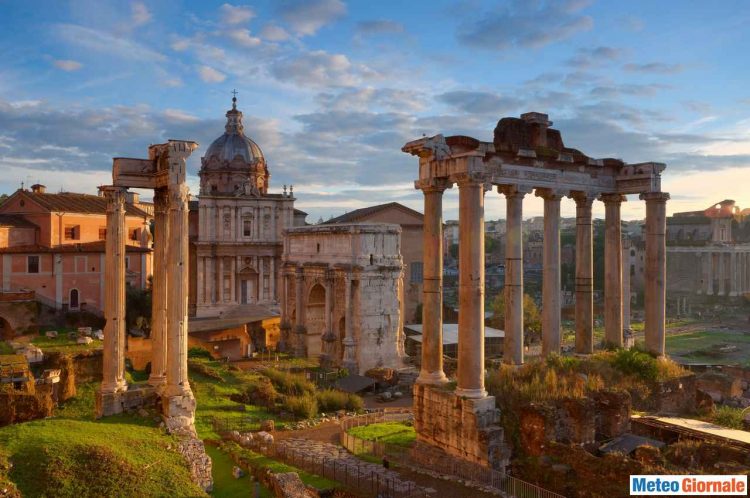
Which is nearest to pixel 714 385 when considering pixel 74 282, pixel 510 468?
pixel 510 468

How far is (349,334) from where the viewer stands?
125 ft

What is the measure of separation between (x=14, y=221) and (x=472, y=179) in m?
34.1

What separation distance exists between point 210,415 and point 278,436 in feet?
9.14

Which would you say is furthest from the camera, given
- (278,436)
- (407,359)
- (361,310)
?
(407,359)

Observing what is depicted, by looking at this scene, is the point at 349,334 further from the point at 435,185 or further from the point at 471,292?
the point at 471,292

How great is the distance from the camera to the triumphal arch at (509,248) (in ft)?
52.3

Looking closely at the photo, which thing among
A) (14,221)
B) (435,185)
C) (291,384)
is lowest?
(291,384)

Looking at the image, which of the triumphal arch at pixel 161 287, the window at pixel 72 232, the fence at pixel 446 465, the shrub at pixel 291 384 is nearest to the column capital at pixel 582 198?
the fence at pixel 446 465

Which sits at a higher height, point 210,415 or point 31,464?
point 31,464

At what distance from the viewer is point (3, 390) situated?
2006cm

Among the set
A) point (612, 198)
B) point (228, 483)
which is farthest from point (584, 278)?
point (228, 483)

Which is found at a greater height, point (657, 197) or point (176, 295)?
point (657, 197)

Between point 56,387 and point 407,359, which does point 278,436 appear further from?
point 407,359

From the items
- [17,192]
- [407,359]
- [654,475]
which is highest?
[17,192]
